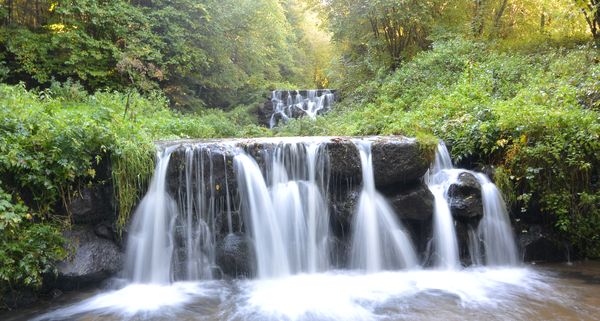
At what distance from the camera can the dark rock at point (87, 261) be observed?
5.11 m

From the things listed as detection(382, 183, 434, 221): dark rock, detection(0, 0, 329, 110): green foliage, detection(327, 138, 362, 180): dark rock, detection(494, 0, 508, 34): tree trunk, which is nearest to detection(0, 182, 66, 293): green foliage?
detection(327, 138, 362, 180): dark rock

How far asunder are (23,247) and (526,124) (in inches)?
293

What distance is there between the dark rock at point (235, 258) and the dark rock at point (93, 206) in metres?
1.67

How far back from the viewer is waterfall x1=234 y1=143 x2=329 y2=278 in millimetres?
6031

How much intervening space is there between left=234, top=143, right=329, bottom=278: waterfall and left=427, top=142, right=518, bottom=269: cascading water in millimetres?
1831

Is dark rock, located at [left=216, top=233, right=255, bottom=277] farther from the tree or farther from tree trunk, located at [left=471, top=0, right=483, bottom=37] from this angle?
tree trunk, located at [left=471, top=0, right=483, bottom=37]

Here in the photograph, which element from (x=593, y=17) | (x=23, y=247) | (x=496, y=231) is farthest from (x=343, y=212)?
(x=593, y=17)

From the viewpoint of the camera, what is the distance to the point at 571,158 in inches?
237

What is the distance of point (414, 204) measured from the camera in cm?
631

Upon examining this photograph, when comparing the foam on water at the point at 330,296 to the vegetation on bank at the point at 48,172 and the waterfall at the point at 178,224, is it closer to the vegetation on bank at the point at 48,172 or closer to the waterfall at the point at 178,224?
the waterfall at the point at 178,224

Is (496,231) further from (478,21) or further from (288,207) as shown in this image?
(478,21)

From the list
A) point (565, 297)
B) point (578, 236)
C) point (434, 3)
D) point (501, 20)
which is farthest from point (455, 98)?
point (501, 20)

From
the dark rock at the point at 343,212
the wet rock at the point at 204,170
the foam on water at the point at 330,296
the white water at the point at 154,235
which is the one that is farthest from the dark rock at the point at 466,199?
the white water at the point at 154,235

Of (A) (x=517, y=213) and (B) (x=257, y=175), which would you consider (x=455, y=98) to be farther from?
(B) (x=257, y=175)
